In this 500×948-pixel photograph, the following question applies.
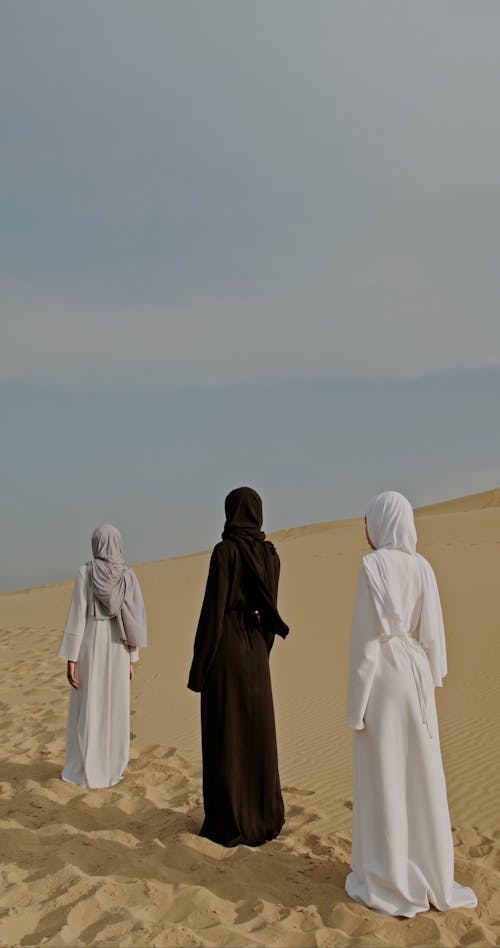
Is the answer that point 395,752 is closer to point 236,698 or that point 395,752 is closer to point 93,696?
point 236,698

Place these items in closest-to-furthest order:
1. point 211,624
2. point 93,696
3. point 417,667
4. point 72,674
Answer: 1. point 417,667
2. point 211,624
3. point 72,674
4. point 93,696

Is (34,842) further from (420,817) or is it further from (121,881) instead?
(420,817)

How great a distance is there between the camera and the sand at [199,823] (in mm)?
4078

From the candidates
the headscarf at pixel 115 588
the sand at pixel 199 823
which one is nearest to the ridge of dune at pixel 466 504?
the sand at pixel 199 823

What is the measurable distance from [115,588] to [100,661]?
2.01ft

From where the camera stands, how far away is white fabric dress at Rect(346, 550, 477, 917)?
4062 mm

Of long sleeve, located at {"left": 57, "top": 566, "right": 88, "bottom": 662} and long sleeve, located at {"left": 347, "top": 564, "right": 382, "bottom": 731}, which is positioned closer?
long sleeve, located at {"left": 347, "top": 564, "right": 382, "bottom": 731}

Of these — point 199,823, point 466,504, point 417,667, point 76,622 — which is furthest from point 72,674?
point 466,504

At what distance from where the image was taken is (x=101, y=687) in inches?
257

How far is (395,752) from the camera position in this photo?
410cm

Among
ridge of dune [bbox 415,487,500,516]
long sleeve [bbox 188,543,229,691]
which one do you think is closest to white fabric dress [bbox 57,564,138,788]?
long sleeve [bbox 188,543,229,691]

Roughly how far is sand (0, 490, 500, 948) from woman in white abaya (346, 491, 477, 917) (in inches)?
7.0

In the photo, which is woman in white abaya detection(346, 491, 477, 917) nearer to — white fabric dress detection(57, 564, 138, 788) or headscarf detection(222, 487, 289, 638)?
headscarf detection(222, 487, 289, 638)

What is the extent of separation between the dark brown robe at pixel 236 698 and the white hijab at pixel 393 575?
43.3 inches
